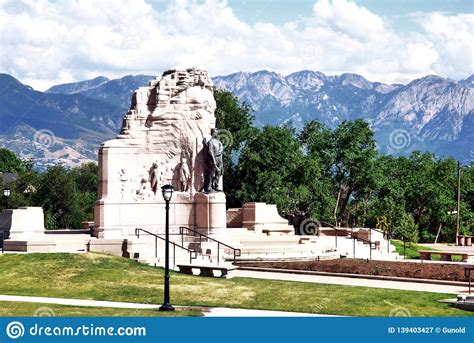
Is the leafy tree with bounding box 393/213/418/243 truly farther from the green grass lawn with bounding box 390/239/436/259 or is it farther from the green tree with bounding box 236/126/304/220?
the green tree with bounding box 236/126/304/220

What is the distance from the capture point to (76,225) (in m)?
80.8

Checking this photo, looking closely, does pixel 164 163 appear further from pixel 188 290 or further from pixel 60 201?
pixel 60 201

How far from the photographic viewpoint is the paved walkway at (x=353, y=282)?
3222cm

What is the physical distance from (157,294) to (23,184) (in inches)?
2558

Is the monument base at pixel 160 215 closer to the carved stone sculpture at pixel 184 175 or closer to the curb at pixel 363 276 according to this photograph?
the carved stone sculpture at pixel 184 175

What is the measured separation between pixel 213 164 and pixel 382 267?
37.0 feet

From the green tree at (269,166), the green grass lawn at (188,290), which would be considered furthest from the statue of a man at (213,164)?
the green tree at (269,166)

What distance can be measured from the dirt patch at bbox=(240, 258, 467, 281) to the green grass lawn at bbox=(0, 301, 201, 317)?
13.1 metres

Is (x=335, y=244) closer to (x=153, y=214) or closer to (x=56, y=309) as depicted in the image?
(x=153, y=214)

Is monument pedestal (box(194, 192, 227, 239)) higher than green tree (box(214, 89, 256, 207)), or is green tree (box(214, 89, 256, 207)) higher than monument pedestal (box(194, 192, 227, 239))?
green tree (box(214, 89, 256, 207))

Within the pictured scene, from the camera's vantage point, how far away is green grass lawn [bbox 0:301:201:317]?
2295 centimetres

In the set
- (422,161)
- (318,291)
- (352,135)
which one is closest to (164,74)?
(318,291)

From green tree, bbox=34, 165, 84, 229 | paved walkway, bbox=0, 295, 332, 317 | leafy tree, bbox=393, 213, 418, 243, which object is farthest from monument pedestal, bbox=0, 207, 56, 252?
green tree, bbox=34, 165, 84, 229

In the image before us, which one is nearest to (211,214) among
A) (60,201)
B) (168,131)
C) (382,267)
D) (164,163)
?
(164,163)
